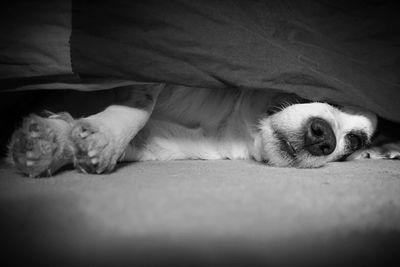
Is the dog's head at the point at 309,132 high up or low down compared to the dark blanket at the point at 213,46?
down

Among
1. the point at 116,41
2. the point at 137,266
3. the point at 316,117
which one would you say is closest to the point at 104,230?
the point at 137,266

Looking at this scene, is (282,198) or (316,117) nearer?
(282,198)

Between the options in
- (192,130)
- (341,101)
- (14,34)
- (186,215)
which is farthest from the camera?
(192,130)

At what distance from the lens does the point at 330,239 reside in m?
0.49


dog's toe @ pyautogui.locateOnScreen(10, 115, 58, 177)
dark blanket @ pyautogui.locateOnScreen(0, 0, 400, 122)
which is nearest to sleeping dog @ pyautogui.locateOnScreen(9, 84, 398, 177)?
dog's toe @ pyautogui.locateOnScreen(10, 115, 58, 177)

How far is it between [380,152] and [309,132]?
69cm

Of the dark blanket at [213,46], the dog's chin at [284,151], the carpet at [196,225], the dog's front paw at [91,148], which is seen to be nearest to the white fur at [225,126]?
the dog's chin at [284,151]

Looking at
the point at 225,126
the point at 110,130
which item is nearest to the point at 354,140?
the point at 225,126

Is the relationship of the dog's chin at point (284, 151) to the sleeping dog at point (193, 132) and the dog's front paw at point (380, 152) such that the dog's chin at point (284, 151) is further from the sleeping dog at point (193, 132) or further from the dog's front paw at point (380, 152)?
the dog's front paw at point (380, 152)

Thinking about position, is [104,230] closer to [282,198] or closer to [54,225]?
[54,225]

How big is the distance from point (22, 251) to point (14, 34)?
563mm

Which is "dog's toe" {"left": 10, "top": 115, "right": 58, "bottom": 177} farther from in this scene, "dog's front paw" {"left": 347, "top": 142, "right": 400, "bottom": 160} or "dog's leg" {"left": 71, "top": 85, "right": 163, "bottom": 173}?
"dog's front paw" {"left": 347, "top": 142, "right": 400, "bottom": 160}

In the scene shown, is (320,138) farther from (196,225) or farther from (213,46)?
(196,225)

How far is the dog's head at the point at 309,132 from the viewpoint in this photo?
115cm
